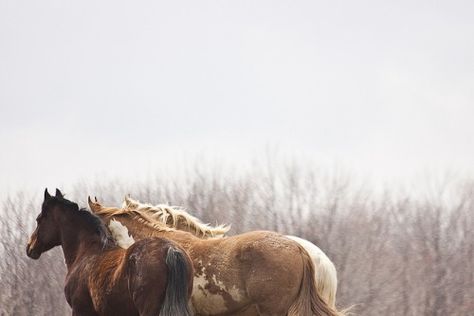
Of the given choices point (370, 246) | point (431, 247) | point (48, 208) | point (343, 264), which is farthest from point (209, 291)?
point (431, 247)

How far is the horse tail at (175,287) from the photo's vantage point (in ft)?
32.5

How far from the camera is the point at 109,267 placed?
35.1 ft

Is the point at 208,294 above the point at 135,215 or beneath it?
beneath

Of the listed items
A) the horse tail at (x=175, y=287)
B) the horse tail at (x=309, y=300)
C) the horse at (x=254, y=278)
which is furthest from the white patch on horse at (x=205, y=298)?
the horse tail at (x=175, y=287)

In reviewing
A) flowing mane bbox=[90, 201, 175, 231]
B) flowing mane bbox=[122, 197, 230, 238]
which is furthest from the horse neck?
flowing mane bbox=[122, 197, 230, 238]

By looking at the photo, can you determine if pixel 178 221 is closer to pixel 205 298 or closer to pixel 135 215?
pixel 135 215

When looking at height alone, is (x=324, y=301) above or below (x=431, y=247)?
above

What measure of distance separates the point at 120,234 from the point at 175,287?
197cm

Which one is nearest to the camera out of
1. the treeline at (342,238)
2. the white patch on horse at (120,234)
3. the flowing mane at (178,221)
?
the white patch on horse at (120,234)

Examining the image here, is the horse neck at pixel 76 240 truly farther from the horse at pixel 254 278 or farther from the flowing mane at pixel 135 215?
the horse at pixel 254 278

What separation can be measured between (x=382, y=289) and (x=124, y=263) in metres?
19.5

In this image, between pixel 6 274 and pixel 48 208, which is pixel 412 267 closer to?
pixel 6 274

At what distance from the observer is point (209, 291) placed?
11406mm

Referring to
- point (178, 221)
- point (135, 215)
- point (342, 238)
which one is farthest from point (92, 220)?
point (342, 238)
